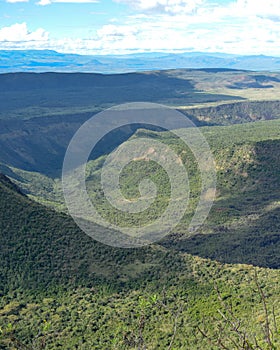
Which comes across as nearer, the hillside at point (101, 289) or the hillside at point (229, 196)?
the hillside at point (101, 289)

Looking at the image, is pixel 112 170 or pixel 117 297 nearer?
pixel 117 297

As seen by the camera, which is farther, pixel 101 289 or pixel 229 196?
pixel 229 196

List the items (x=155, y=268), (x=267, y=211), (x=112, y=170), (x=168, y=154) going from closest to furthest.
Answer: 1. (x=155, y=268)
2. (x=267, y=211)
3. (x=168, y=154)
4. (x=112, y=170)

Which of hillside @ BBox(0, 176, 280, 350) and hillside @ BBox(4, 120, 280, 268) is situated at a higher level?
hillside @ BBox(0, 176, 280, 350)

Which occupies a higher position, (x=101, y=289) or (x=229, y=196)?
(x=101, y=289)

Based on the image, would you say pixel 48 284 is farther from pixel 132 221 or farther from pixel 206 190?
pixel 206 190

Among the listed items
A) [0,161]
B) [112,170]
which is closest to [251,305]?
[112,170]

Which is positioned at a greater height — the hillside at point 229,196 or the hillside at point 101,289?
the hillside at point 101,289

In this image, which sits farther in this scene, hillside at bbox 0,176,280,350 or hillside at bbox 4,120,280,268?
hillside at bbox 4,120,280,268
